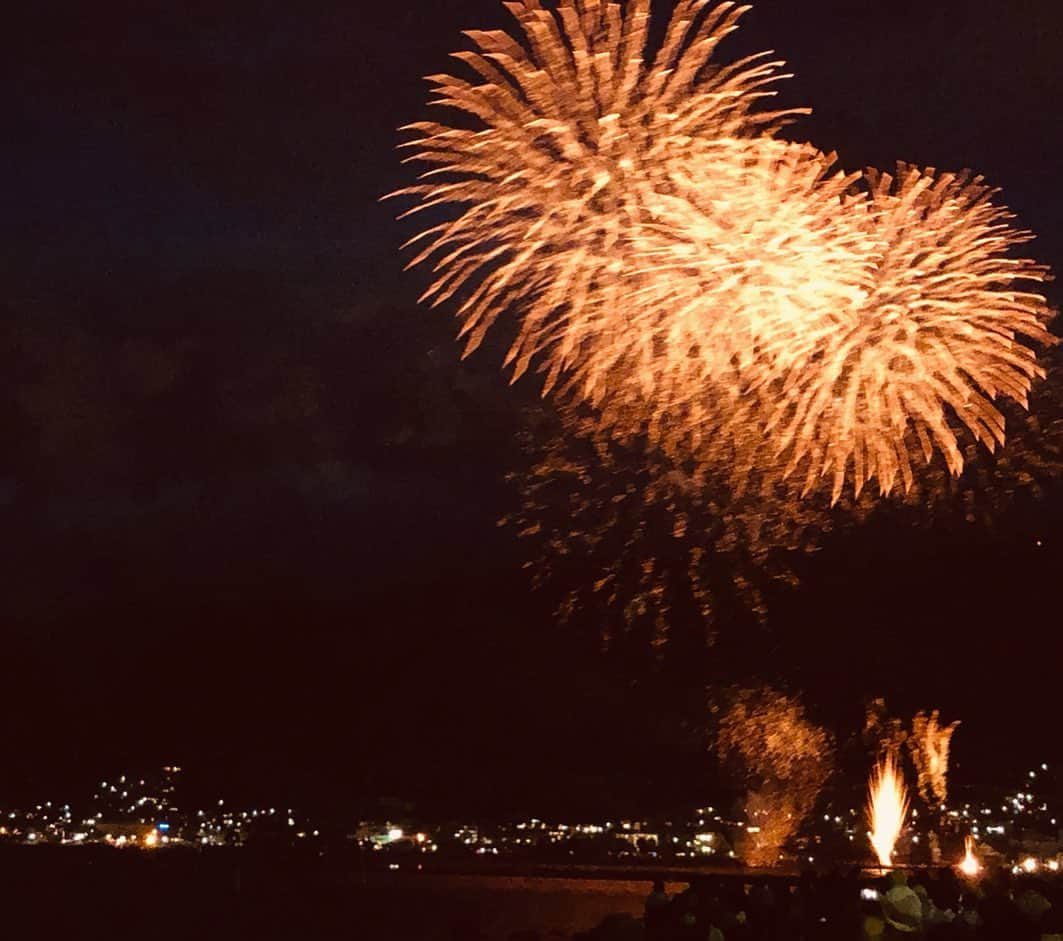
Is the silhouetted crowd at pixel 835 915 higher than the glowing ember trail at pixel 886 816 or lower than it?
higher

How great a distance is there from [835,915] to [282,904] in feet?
23.1

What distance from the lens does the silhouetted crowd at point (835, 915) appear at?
10625 millimetres

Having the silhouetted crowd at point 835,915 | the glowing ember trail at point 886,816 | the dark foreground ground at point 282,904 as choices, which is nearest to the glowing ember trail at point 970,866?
the glowing ember trail at point 886,816

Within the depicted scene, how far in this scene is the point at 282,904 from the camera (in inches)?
658

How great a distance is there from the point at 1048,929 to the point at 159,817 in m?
95.9

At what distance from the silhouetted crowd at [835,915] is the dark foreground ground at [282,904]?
4.78ft

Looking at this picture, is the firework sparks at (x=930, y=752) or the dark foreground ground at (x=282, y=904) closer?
the dark foreground ground at (x=282, y=904)

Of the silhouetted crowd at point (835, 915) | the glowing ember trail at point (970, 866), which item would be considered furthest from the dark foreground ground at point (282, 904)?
the glowing ember trail at point (970, 866)

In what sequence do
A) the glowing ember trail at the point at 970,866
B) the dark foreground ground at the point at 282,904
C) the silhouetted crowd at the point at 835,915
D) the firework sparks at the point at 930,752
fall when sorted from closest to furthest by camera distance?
the silhouetted crowd at the point at 835,915 → the dark foreground ground at the point at 282,904 → the glowing ember trail at the point at 970,866 → the firework sparks at the point at 930,752

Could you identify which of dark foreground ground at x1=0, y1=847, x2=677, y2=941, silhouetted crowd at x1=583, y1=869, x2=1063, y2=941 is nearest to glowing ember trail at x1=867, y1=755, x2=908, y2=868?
dark foreground ground at x1=0, y1=847, x2=677, y2=941

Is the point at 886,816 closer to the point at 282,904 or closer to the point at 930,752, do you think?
the point at 930,752

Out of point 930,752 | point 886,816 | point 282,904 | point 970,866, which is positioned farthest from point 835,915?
point 930,752


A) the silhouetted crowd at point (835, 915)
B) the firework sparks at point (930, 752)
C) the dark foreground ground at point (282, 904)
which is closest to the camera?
the silhouetted crowd at point (835, 915)

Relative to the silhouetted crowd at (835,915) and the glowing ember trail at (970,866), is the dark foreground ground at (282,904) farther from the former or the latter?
the glowing ember trail at (970,866)
